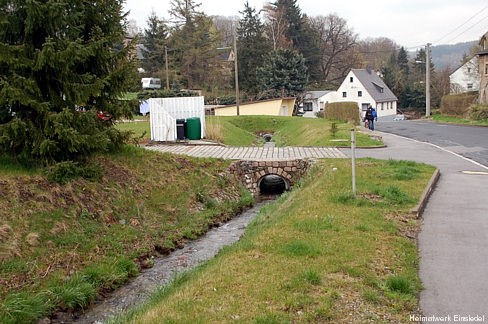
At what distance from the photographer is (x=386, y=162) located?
15.5 m

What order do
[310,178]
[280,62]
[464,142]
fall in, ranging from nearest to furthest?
[310,178], [464,142], [280,62]

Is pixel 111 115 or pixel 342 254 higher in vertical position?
pixel 111 115

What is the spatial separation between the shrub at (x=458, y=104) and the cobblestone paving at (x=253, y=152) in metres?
25.6

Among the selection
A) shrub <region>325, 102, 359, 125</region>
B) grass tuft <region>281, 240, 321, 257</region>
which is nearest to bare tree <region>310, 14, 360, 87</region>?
shrub <region>325, 102, 359, 125</region>

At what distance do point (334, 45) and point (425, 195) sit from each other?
237ft

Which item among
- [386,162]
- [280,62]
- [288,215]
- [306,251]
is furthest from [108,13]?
[280,62]

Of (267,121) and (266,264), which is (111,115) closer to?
(266,264)

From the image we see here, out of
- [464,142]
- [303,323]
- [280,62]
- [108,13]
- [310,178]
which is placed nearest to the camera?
[303,323]

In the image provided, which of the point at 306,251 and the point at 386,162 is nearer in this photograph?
the point at 306,251

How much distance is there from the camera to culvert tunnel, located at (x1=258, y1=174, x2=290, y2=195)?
17855 mm

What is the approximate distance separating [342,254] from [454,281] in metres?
1.49

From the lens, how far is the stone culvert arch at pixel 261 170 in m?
17.1

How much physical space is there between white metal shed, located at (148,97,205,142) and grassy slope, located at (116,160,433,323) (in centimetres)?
1345

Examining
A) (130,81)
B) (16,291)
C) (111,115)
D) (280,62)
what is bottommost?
(16,291)
